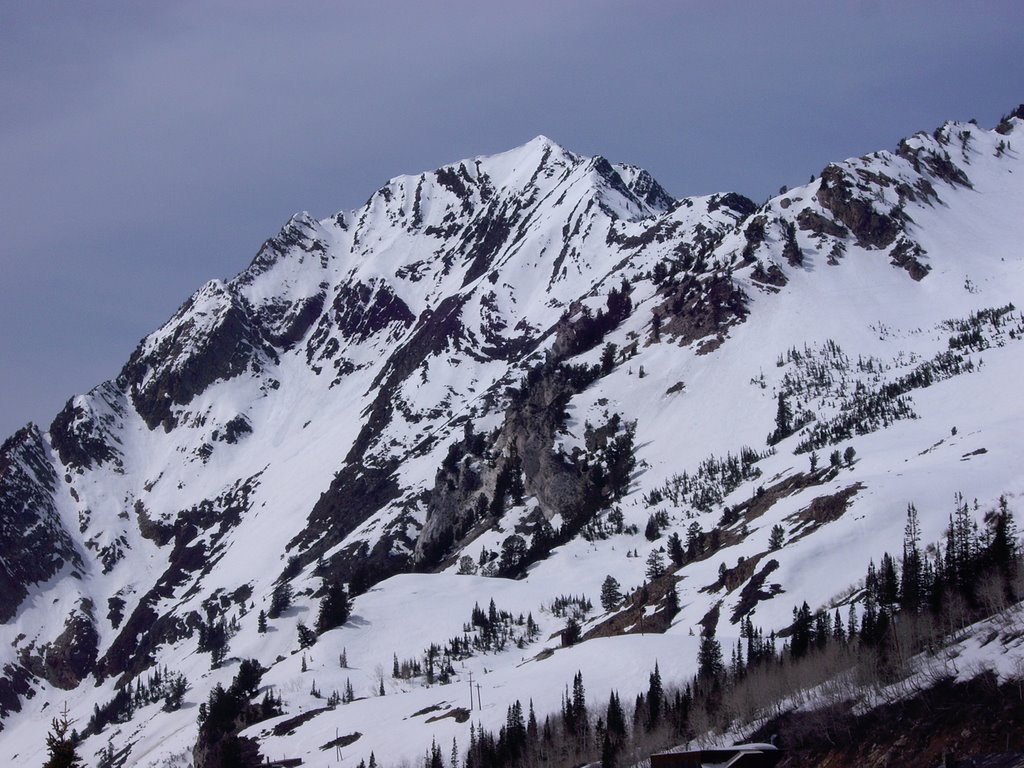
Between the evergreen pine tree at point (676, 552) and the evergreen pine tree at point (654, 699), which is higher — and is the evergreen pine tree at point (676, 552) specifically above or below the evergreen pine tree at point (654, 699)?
above

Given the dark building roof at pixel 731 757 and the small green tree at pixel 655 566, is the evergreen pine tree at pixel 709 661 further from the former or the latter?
the small green tree at pixel 655 566

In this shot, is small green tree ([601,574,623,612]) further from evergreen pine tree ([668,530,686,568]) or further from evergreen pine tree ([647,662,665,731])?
evergreen pine tree ([647,662,665,731])

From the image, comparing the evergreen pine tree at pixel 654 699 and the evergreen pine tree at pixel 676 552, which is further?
the evergreen pine tree at pixel 676 552

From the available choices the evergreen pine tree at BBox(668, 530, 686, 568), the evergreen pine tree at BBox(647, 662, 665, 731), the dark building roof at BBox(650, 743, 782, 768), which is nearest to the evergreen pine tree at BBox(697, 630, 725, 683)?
the evergreen pine tree at BBox(647, 662, 665, 731)

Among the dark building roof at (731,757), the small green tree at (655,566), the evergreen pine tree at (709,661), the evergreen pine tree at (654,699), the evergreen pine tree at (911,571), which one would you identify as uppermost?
the small green tree at (655,566)

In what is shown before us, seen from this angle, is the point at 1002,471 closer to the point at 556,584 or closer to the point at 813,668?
the point at 813,668

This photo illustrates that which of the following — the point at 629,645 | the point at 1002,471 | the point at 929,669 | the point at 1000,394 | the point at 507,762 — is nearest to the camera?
the point at 929,669

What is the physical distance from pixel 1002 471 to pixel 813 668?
67.7 meters

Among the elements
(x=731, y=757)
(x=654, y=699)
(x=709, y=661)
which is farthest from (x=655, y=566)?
(x=731, y=757)

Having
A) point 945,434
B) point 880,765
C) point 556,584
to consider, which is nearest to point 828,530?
point 945,434

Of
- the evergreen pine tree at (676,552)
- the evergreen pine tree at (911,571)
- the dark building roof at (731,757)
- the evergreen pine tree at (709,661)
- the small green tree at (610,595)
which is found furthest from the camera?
the evergreen pine tree at (676,552)

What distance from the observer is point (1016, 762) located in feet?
155

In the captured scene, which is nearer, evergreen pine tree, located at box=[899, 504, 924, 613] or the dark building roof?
the dark building roof

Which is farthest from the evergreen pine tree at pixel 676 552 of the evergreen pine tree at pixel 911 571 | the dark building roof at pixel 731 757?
the dark building roof at pixel 731 757
